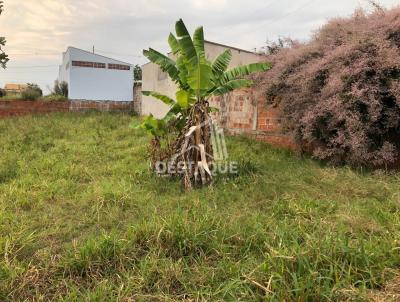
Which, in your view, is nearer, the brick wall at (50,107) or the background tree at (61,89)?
the brick wall at (50,107)

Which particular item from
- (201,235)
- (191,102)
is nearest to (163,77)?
(191,102)

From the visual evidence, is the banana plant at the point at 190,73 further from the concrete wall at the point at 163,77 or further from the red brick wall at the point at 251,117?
the concrete wall at the point at 163,77

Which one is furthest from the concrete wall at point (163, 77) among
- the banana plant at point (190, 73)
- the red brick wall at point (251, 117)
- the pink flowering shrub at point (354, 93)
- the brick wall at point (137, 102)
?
the banana plant at point (190, 73)

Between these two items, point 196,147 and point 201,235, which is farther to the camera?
point 196,147

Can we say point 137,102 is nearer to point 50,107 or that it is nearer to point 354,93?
point 50,107

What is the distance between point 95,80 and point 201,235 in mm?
16807

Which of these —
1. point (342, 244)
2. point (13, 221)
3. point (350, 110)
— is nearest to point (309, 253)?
point (342, 244)

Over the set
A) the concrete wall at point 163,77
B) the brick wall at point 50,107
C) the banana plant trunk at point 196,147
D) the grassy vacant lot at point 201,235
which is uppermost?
the concrete wall at point 163,77

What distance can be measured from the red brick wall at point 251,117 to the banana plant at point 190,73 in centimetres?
166

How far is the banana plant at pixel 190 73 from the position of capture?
459 centimetres

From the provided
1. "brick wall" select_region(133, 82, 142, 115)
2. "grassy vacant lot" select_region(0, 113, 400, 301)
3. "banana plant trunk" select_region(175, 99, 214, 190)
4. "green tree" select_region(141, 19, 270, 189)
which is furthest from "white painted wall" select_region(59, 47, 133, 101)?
"banana plant trunk" select_region(175, 99, 214, 190)

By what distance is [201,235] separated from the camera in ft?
9.70

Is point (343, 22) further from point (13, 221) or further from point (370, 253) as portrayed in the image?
point (13, 221)

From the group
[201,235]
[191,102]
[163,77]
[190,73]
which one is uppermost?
[163,77]
